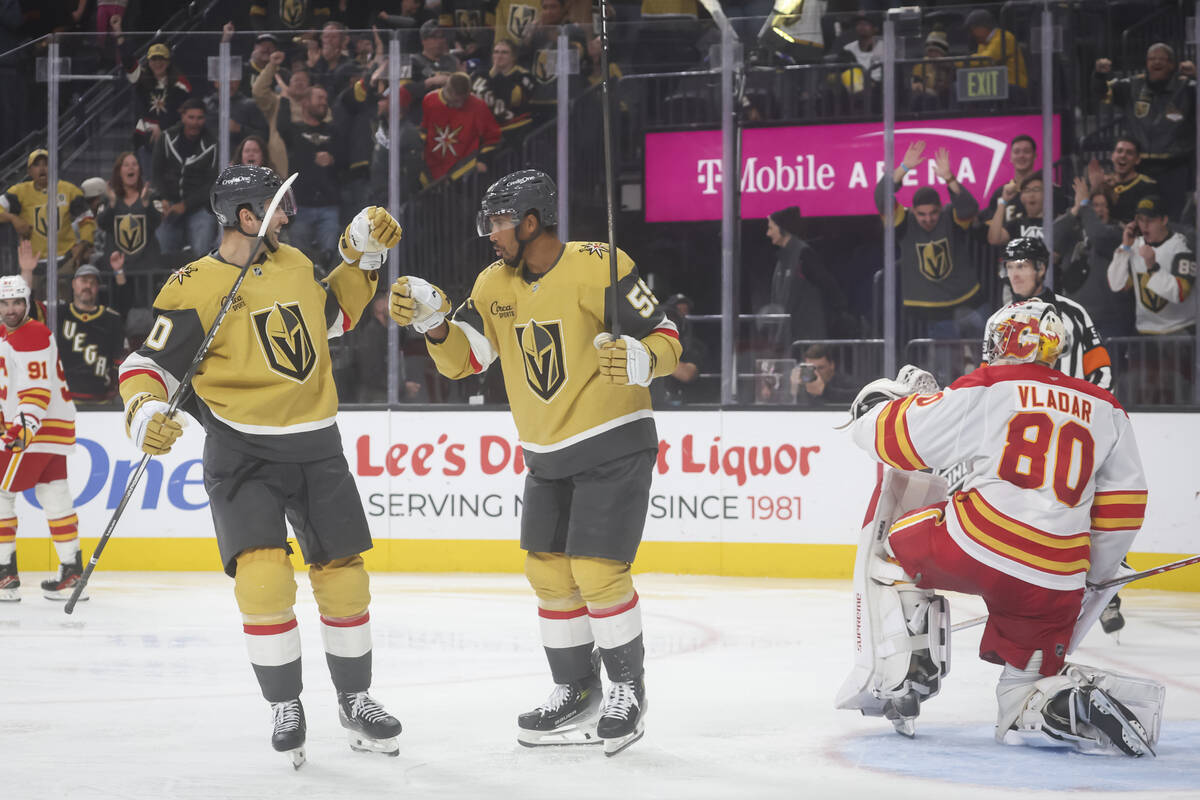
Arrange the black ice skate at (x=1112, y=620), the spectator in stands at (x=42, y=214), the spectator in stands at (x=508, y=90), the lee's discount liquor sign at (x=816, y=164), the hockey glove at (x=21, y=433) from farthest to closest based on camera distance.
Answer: the spectator in stands at (x=42, y=214)
the spectator in stands at (x=508, y=90)
the lee's discount liquor sign at (x=816, y=164)
the hockey glove at (x=21, y=433)
the black ice skate at (x=1112, y=620)

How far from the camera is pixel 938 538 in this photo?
366cm

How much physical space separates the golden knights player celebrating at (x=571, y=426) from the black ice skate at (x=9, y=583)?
3790 millimetres

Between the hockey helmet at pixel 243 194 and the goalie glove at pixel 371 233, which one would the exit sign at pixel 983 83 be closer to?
the goalie glove at pixel 371 233

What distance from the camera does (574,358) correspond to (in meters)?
3.70

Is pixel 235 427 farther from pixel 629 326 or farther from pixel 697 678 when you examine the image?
pixel 697 678

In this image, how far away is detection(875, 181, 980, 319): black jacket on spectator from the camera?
7.67 meters

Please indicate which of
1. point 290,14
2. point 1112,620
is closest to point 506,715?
point 1112,620

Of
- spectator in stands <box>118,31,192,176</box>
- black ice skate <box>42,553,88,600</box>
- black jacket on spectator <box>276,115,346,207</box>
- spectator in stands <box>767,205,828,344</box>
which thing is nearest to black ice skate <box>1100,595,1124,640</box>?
spectator in stands <box>767,205,828,344</box>

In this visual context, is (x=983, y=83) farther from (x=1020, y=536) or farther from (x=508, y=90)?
(x=1020, y=536)

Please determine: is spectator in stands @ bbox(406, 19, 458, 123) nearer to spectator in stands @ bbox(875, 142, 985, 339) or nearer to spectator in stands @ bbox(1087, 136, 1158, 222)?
spectator in stands @ bbox(875, 142, 985, 339)

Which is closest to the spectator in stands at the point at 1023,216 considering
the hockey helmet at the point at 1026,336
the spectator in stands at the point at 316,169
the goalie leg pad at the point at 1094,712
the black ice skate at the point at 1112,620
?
the black ice skate at the point at 1112,620

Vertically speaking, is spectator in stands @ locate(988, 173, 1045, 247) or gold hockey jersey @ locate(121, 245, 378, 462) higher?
spectator in stands @ locate(988, 173, 1045, 247)

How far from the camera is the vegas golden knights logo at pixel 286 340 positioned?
355 centimetres

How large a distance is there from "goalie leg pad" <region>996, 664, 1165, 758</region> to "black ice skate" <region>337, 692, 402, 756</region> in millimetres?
1568
